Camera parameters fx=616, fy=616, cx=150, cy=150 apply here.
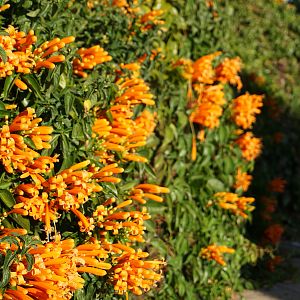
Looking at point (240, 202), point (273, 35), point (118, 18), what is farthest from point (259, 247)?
point (273, 35)

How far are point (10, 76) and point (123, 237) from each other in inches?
41.1

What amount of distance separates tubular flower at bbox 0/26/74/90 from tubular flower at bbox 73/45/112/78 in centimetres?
46

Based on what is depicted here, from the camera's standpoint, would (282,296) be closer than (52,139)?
No

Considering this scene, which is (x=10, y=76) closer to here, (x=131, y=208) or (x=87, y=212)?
(x=87, y=212)

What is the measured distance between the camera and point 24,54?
3.05 metres

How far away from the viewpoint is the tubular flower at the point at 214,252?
478cm

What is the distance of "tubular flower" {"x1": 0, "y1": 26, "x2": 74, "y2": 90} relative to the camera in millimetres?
2967

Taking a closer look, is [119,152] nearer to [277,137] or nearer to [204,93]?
[204,93]

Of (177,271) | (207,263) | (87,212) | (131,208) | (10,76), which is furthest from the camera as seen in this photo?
(207,263)

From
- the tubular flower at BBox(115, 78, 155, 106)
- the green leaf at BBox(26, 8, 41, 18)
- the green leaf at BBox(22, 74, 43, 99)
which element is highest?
the green leaf at BBox(26, 8, 41, 18)

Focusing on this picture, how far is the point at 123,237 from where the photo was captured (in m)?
3.35

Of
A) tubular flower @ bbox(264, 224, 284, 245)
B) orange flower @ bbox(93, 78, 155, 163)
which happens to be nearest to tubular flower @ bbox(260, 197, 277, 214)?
tubular flower @ bbox(264, 224, 284, 245)

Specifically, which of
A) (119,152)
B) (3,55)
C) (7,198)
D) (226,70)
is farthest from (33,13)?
(226,70)

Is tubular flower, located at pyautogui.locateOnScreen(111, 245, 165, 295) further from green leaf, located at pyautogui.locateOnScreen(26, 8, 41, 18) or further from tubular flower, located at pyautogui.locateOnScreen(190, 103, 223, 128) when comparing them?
tubular flower, located at pyautogui.locateOnScreen(190, 103, 223, 128)
